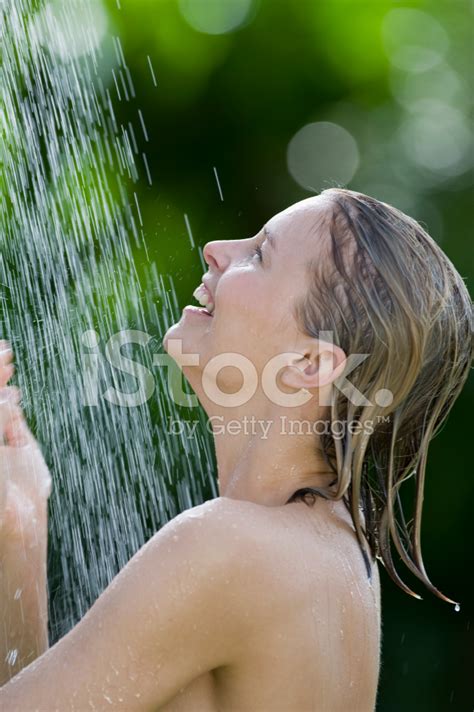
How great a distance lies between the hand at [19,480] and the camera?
8.04 ft

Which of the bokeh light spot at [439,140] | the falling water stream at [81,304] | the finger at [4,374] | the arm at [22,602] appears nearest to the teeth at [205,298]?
the finger at [4,374]

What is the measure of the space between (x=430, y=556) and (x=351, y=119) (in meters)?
3.11

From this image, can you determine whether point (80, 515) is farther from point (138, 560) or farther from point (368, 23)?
point (368, 23)

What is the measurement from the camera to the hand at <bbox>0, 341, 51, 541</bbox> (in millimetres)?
2449

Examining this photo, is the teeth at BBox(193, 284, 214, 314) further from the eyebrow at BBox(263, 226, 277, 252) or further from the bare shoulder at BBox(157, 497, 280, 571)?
the bare shoulder at BBox(157, 497, 280, 571)

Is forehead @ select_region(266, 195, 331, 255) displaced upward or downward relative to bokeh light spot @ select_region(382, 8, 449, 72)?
downward

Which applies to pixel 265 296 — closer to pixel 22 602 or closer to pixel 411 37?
pixel 22 602

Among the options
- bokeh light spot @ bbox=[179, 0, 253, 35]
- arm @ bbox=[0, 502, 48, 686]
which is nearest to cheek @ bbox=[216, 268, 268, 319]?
arm @ bbox=[0, 502, 48, 686]

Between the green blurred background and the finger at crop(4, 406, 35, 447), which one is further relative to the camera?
the green blurred background

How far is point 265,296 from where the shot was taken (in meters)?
2.14

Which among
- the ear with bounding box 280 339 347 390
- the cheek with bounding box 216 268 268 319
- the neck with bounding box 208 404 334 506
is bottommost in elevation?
the neck with bounding box 208 404 334 506

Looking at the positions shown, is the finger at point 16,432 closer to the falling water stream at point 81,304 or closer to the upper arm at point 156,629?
the upper arm at point 156,629

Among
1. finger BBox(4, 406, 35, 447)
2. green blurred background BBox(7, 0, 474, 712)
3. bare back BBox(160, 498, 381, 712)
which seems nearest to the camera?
bare back BBox(160, 498, 381, 712)

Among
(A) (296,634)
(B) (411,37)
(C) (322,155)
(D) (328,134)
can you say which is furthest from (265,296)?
(B) (411,37)
